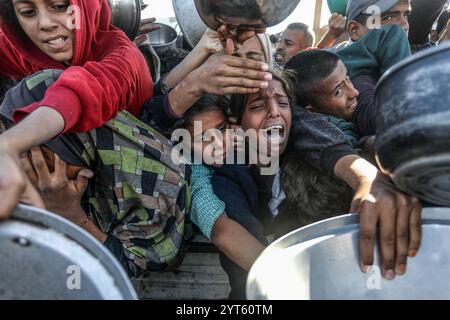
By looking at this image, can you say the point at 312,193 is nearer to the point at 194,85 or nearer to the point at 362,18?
the point at 194,85

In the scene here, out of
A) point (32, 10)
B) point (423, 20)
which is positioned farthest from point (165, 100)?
point (423, 20)

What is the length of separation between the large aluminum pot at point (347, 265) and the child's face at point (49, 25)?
1.18 m

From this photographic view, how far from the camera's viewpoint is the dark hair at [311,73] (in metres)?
2.06

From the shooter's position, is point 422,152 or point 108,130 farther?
point 108,130

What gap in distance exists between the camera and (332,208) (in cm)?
170

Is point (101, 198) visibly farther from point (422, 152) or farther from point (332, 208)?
point (422, 152)

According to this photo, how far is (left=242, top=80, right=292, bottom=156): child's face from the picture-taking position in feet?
5.64

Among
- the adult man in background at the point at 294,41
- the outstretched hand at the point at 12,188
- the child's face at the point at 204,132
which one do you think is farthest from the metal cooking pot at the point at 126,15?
the adult man in background at the point at 294,41

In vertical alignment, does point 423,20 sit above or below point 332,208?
above

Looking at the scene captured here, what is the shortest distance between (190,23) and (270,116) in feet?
3.96

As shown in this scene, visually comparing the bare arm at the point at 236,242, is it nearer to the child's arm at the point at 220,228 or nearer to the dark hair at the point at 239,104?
the child's arm at the point at 220,228

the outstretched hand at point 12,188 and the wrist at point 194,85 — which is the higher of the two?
the wrist at point 194,85

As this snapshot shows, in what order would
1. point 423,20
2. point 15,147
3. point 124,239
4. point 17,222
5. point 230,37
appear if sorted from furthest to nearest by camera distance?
point 423,20 → point 124,239 → point 230,37 → point 15,147 → point 17,222

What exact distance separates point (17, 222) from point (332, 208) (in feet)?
3.83
